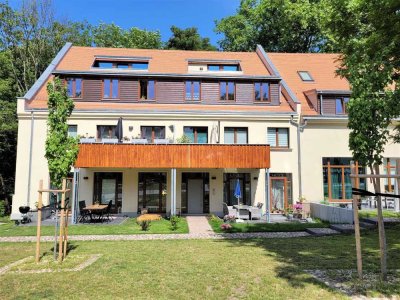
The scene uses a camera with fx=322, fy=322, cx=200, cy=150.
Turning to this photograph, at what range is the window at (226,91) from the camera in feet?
74.2

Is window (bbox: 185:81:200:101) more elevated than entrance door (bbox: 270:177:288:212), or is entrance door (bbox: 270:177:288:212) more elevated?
window (bbox: 185:81:200:101)

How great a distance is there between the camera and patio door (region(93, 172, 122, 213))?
20281 mm

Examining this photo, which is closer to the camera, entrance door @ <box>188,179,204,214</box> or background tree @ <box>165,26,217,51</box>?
entrance door @ <box>188,179,204,214</box>

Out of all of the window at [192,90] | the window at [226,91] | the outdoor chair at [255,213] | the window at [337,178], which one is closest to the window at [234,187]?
the outdoor chair at [255,213]

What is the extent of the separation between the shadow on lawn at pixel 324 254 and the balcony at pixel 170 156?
5978mm

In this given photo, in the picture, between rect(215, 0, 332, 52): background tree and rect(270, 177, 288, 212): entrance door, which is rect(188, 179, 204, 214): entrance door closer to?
rect(270, 177, 288, 212): entrance door

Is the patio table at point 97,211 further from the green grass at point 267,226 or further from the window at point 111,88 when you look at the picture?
the window at point 111,88

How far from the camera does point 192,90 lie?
22500 millimetres

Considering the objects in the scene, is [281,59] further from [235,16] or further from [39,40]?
[39,40]

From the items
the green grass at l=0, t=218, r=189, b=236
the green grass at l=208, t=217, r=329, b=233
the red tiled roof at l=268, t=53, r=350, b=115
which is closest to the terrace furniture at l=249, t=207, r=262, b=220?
the green grass at l=208, t=217, r=329, b=233

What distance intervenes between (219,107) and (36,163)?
12146 mm

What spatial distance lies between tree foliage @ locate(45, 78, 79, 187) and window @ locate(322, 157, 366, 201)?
16.5 m

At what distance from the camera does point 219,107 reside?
22.0 metres

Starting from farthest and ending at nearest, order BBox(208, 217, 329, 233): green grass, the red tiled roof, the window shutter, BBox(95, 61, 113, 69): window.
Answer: BBox(95, 61, 113, 69): window < the red tiled roof < the window shutter < BBox(208, 217, 329, 233): green grass
